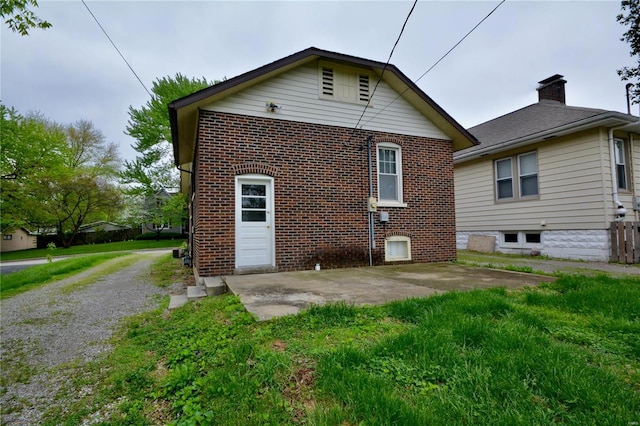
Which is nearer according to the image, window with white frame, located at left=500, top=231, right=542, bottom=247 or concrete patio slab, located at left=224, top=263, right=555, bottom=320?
concrete patio slab, located at left=224, top=263, right=555, bottom=320

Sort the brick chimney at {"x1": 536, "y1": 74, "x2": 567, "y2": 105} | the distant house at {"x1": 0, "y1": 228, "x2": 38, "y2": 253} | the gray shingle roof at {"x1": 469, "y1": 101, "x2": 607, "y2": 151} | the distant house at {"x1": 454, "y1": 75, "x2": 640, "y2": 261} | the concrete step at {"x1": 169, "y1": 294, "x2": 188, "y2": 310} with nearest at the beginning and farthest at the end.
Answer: the concrete step at {"x1": 169, "y1": 294, "x2": 188, "y2": 310} < the distant house at {"x1": 454, "y1": 75, "x2": 640, "y2": 261} < the gray shingle roof at {"x1": 469, "y1": 101, "x2": 607, "y2": 151} < the brick chimney at {"x1": 536, "y1": 74, "x2": 567, "y2": 105} < the distant house at {"x1": 0, "y1": 228, "x2": 38, "y2": 253}

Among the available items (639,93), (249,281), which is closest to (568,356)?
(249,281)

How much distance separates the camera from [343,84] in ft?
25.7

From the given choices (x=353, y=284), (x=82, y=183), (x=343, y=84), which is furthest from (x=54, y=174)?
(x=353, y=284)

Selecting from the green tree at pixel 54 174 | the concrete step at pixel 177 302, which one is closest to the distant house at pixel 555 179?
the concrete step at pixel 177 302

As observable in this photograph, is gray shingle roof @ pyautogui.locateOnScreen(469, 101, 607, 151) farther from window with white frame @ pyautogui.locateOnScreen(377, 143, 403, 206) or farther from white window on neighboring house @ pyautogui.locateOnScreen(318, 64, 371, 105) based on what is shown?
white window on neighboring house @ pyautogui.locateOnScreen(318, 64, 371, 105)

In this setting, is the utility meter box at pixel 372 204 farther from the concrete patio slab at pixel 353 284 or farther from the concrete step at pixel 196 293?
the concrete step at pixel 196 293

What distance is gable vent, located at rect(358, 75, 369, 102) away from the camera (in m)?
8.02

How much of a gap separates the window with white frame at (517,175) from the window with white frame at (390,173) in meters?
5.05

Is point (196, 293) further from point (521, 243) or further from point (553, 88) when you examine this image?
point (553, 88)

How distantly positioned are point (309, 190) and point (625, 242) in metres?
8.24

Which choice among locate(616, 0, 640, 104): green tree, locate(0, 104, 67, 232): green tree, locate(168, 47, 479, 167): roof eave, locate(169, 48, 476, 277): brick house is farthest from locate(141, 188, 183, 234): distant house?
locate(616, 0, 640, 104): green tree

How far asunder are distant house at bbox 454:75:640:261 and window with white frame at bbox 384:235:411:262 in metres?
4.84

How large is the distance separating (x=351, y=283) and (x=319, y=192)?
2.67 metres
